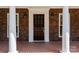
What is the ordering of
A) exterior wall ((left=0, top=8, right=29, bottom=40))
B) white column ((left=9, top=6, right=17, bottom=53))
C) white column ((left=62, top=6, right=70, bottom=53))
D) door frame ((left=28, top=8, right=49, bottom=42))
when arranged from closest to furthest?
white column ((left=9, top=6, right=17, bottom=53)), white column ((left=62, top=6, right=70, bottom=53)), door frame ((left=28, top=8, right=49, bottom=42)), exterior wall ((left=0, top=8, right=29, bottom=40))

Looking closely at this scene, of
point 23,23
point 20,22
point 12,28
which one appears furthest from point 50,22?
point 12,28

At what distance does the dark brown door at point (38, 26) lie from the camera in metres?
22.2

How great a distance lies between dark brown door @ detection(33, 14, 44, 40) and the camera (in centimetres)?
2216

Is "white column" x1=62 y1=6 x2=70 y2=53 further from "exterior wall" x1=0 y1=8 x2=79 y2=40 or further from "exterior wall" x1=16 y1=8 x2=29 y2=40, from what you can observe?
"exterior wall" x1=16 y1=8 x2=29 y2=40

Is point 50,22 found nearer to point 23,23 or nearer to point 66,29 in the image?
point 23,23

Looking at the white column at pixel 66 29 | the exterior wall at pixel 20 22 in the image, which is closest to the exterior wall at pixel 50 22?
the exterior wall at pixel 20 22

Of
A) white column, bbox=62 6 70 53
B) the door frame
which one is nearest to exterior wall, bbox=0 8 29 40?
the door frame

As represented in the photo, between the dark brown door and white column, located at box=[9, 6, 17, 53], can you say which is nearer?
white column, located at box=[9, 6, 17, 53]

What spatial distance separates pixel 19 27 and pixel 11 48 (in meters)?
7.70

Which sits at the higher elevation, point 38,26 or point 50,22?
point 50,22

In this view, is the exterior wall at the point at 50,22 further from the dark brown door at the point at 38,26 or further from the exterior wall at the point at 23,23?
the dark brown door at the point at 38,26

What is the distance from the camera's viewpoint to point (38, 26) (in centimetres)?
2236
